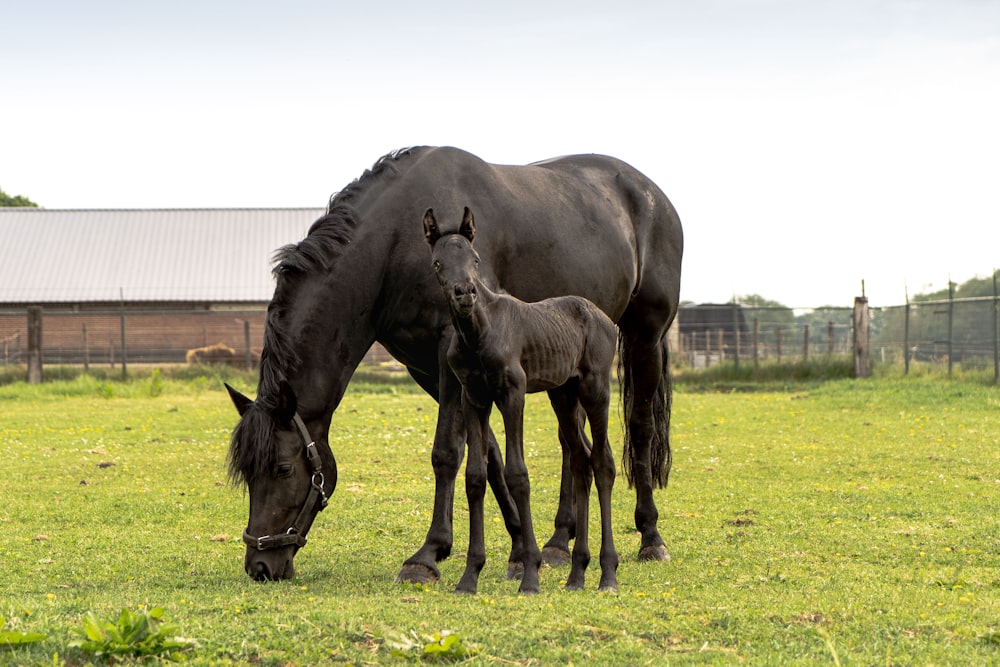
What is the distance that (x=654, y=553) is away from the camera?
→ 759cm

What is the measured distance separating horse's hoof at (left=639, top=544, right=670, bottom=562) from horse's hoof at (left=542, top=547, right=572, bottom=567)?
557 millimetres

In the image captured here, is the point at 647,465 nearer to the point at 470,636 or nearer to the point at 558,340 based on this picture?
the point at 558,340

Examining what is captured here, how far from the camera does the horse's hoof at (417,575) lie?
21.3 ft

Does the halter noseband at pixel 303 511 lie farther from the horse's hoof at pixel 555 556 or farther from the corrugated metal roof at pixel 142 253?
the corrugated metal roof at pixel 142 253

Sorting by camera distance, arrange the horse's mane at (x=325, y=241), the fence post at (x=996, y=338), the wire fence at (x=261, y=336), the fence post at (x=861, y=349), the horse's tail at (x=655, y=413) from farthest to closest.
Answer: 1. the wire fence at (x=261, y=336)
2. the fence post at (x=861, y=349)
3. the fence post at (x=996, y=338)
4. the horse's tail at (x=655, y=413)
5. the horse's mane at (x=325, y=241)

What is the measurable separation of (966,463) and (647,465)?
5224 mm

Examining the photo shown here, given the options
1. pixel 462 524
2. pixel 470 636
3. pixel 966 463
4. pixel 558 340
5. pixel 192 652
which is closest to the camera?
pixel 192 652

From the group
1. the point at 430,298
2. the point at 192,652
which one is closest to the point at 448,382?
the point at 430,298

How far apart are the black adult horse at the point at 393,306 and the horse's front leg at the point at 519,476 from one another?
1.36 feet

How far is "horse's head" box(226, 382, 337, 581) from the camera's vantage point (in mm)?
6438

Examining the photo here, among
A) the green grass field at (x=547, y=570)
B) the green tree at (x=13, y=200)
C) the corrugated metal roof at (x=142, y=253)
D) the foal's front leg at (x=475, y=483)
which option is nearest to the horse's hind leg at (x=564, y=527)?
the green grass field at (x=547, y=570)

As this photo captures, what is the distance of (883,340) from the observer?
28.0 m

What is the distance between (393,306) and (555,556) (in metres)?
2.03

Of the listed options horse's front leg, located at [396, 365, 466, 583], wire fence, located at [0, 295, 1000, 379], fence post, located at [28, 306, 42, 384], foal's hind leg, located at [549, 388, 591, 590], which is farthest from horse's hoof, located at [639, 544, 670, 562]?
fence post, located at [28, 306, 42, 384]
